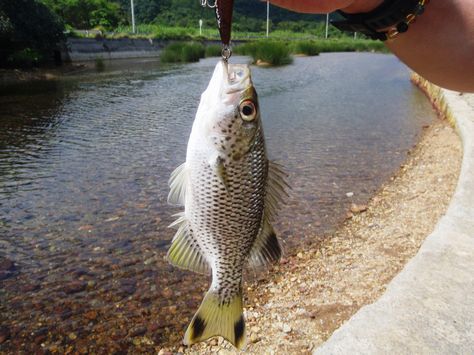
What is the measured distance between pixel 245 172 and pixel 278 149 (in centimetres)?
901

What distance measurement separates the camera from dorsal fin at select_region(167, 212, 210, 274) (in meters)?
2.47

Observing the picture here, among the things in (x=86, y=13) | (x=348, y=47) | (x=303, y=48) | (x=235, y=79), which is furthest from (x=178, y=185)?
(x=86, y=13)

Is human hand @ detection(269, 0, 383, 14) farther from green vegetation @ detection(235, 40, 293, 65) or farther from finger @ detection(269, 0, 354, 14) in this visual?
green vegetation @ detection(235, 40, 293, 65)

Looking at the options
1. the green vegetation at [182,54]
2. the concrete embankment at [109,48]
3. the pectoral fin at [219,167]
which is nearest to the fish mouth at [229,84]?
Answer: the pectoral fin at [219,167]

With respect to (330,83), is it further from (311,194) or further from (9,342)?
(9,342)

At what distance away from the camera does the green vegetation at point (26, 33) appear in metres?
28.1

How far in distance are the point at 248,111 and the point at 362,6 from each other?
0.76m

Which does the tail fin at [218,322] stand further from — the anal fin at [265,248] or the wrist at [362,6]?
the wrist at [362,6]

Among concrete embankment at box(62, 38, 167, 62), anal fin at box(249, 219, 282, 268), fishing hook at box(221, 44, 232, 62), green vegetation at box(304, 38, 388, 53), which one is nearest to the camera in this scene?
fishing hook at box(221, 44, 232, 62)

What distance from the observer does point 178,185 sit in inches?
99.0

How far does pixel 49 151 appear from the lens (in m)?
10.9

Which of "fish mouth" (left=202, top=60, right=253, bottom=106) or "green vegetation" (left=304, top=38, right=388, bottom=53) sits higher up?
"fish mouth" (left=202, top=60, right=253, bottom=106)

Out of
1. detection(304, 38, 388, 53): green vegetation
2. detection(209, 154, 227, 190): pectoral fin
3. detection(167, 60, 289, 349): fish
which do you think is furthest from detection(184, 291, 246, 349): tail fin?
detection(304, 38, 388, 53): green vegetation

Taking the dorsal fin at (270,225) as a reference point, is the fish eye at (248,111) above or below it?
above
